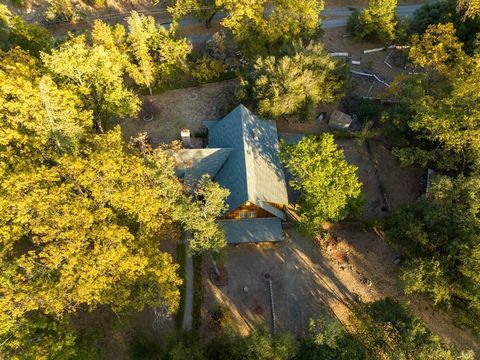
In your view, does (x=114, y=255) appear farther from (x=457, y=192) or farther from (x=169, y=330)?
(x=457, y=192)

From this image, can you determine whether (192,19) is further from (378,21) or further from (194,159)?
(194,159)

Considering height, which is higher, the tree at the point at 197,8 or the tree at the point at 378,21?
the tree at the point at 197,8

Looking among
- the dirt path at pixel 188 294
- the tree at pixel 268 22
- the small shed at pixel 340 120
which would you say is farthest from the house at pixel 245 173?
the tree at pixel 268 22

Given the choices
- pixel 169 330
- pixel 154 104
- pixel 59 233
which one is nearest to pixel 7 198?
pixel 59 233

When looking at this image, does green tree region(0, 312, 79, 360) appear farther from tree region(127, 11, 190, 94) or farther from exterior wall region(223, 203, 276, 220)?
tree region(127, 11, 190, 94)

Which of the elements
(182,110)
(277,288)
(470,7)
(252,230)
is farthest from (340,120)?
(470,7)

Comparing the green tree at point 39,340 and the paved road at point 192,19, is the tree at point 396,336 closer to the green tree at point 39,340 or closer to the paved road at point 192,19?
the green tree at point 39,340
